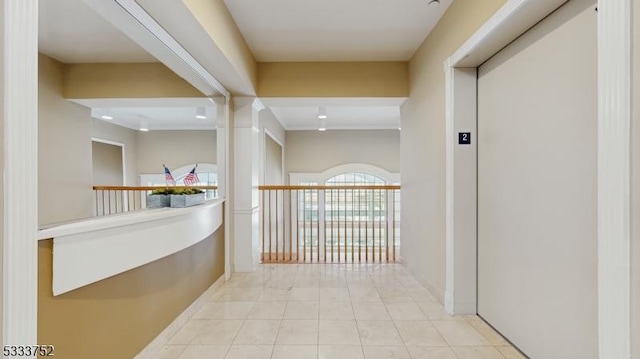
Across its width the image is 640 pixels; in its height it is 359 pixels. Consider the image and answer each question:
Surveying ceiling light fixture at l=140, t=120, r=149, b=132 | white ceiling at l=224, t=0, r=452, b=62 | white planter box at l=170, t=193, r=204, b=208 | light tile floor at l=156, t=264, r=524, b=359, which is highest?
white ceiling at l=224, t=0, r=452, b=62

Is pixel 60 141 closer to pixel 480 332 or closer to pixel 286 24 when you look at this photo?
pixel 286 24

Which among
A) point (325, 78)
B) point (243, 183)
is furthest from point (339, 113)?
point (243, 183)

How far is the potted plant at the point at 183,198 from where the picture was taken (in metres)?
2.27

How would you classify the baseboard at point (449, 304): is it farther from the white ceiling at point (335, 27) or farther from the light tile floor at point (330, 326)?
the white ceiling at point (335, 27)

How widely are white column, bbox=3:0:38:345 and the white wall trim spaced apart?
196cm

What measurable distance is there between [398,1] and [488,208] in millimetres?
1802

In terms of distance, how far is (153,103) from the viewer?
2.19m

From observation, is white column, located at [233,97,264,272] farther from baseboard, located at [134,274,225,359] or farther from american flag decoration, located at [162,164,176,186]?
american flag decoration, located at [162,164,176,186]

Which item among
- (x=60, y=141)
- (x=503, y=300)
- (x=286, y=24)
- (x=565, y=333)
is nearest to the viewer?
(x=60, y=141)

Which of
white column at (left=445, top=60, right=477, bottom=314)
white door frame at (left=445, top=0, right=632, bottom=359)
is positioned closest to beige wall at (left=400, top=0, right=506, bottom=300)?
white column at (left=445, top=60, right=477, bottom=314)

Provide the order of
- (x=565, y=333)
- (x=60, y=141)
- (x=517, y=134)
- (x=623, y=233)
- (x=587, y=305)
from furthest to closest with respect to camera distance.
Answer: (x=517, y=134), (x=565, y=333), (x=587, y=305), (x=60, y=141), (x=623, y=233)

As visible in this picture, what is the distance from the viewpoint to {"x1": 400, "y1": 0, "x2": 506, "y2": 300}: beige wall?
7.63 feet

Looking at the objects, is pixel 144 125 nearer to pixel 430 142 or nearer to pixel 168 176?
pixel 168 176

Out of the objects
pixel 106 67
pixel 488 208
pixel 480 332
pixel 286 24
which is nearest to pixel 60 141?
pixel 106 67
